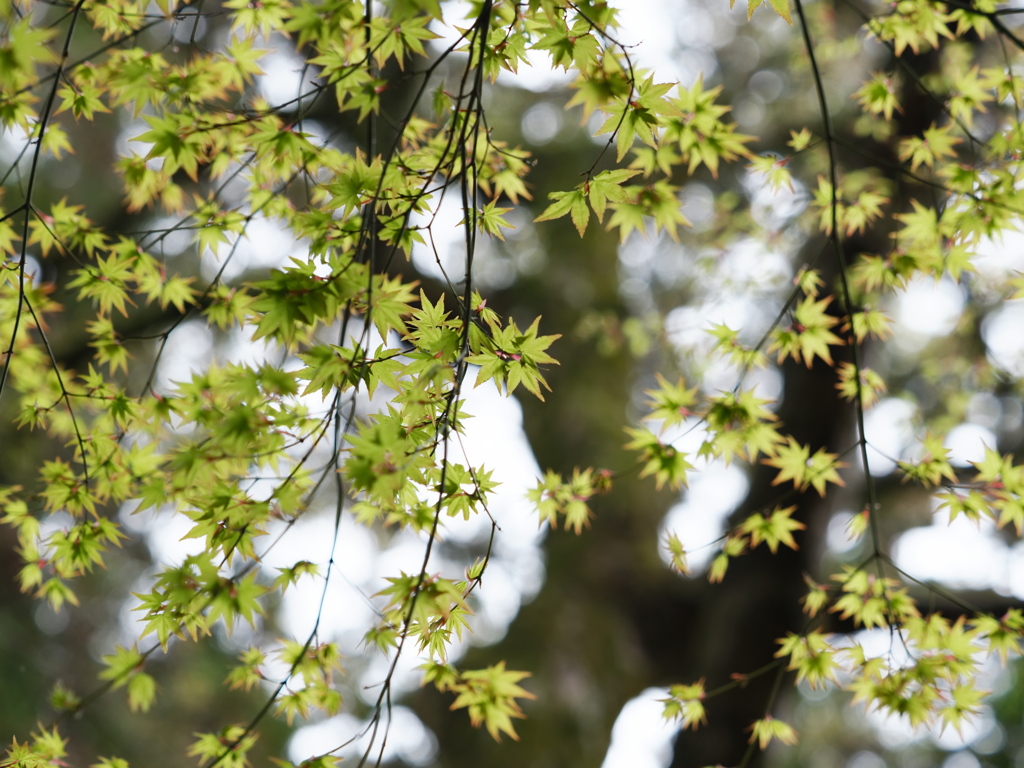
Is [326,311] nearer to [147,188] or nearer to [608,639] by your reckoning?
[147,188]

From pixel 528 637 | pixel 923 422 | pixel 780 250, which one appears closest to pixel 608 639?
pixel 528 637

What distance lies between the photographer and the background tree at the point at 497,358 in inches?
34.5

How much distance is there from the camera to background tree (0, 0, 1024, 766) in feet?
2.88

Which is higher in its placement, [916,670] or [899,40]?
[899,40]

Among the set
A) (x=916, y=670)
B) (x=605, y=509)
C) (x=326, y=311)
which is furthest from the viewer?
(x=605, y=509)

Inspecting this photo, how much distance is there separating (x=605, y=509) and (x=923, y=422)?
1.84 meters

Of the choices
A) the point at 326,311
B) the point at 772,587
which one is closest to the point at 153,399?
the point at 326,311

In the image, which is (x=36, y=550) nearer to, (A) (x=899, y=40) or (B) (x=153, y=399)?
(B) (x=153, y=399)

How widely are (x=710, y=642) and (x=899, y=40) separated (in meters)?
2.02

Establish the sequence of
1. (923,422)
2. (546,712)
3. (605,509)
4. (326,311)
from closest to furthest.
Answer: (326,311), (546,712), (605,509), (923,422)

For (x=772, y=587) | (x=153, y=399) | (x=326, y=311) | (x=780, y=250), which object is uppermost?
(x=326, y=311)

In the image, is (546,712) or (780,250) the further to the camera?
(780,250)

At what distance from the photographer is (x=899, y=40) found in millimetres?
1429

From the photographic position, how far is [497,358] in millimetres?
988
